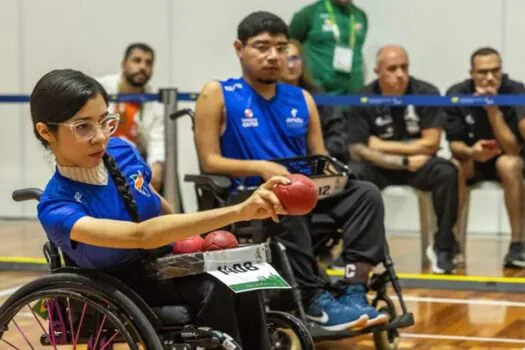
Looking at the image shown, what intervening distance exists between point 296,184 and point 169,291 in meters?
0.64

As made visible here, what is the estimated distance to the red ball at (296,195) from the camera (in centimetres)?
283

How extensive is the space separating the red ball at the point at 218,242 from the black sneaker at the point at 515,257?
12.0ft

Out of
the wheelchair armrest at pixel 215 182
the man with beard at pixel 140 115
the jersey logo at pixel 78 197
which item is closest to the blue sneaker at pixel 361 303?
the wheelchair armrest at pixel 215 182

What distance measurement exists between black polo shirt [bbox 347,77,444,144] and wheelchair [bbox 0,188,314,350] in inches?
150

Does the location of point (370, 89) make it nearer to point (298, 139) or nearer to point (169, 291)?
point (298, 139)

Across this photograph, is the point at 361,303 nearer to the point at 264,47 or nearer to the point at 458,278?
the point at 264,47

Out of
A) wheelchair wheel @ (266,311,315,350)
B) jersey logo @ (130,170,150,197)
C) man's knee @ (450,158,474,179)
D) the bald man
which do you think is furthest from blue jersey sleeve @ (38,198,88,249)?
man's knee @ (450,158,474,179)

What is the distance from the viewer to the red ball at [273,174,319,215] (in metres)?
2.83

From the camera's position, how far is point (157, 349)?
9.94 feet

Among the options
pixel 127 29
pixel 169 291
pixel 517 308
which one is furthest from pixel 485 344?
pixel 127 29

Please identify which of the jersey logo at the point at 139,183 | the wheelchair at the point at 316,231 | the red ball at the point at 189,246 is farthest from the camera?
the wheelchair at the point at 316,231

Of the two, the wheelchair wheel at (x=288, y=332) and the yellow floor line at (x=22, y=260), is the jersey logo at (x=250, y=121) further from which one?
the yellow floor line at (x=22, y=260)

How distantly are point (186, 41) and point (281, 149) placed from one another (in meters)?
4.20

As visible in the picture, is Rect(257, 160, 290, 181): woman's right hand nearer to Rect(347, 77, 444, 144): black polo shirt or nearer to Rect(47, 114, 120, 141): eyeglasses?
Rect(47, 114, 120, 141): eyeglasses
